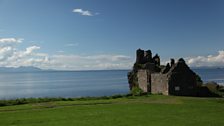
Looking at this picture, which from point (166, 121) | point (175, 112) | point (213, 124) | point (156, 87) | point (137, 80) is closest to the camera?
point (213, 124)

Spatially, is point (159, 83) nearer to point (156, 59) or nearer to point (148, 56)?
point (148, 56)

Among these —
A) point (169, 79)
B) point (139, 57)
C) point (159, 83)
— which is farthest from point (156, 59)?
point (169, 79)

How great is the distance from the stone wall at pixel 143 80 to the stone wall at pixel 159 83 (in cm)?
168

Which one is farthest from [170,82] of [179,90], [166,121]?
[166,121]

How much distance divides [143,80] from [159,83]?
5735 mm

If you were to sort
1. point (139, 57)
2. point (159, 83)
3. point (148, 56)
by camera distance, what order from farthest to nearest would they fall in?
1. point (139, 57)
2. point (148, 56)
3. point (159, 83)

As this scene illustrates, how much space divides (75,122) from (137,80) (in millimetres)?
35555

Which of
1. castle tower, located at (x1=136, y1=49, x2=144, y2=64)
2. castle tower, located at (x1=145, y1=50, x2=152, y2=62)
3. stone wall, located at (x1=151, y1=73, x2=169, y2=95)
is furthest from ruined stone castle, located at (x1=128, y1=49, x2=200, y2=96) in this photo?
castle tower, located at (x1=136, y1=49, x2=144, y2=64)

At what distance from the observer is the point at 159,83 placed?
155 feet

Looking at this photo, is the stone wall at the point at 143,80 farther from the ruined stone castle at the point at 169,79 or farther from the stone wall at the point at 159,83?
the stone wall at the point at 159,83

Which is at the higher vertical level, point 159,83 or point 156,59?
point 156,59

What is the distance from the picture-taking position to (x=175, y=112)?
27.0 meters

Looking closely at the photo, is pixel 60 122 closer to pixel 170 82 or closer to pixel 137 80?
pixel 170 82

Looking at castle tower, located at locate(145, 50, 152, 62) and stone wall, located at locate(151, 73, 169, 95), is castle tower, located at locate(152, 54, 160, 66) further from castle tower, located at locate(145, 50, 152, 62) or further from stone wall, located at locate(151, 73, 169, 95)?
stone wall, located at locate(151, 73, 169, 95)
